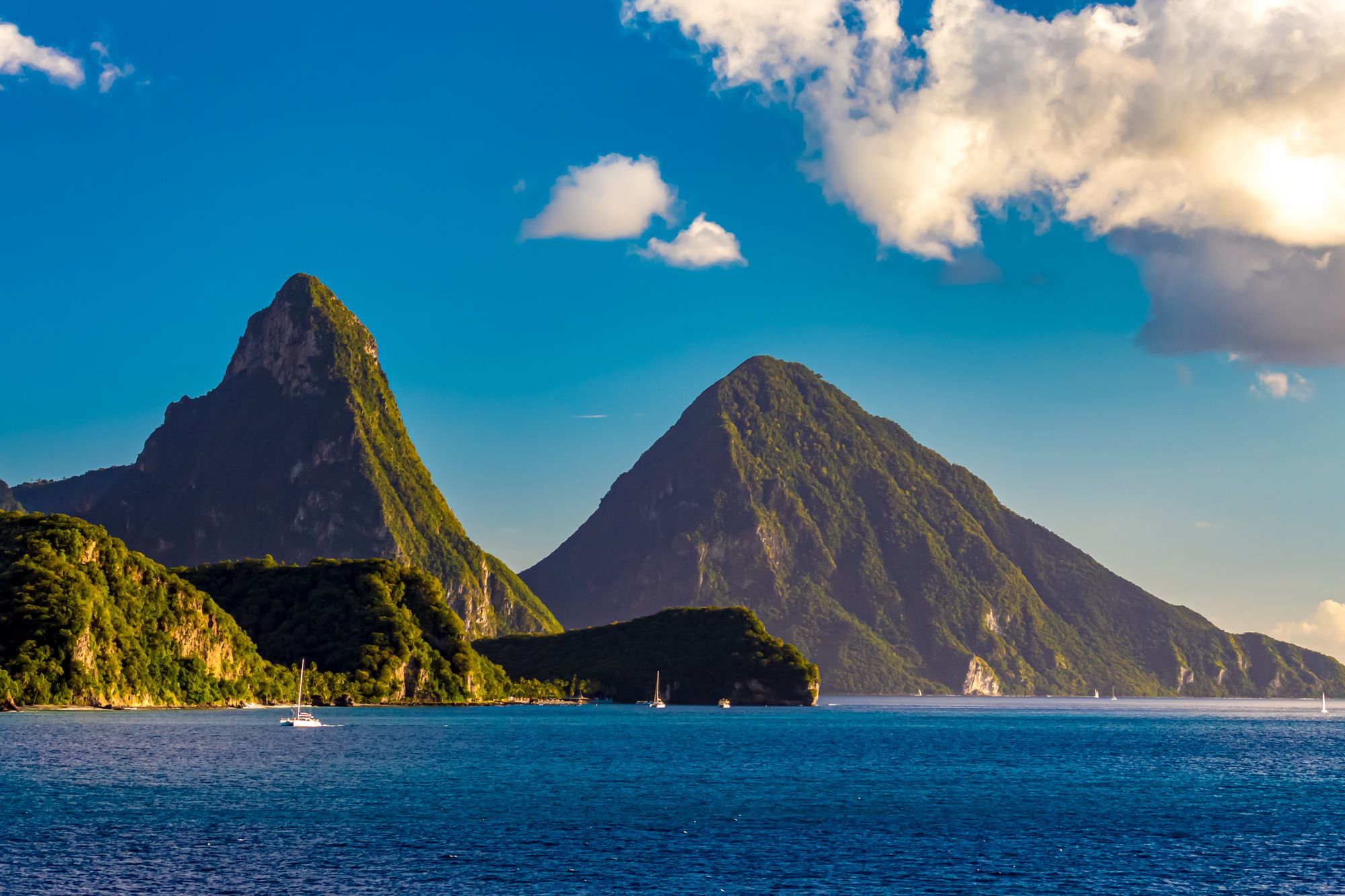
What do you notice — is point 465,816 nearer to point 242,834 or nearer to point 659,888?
point 242,834

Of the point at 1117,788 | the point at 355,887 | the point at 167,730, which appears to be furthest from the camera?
the point at 167,730

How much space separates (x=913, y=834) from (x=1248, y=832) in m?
21.5

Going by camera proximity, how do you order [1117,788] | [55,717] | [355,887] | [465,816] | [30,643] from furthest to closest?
[30,643]
[55,717]
[1117,788]
[465,816]
[355,887]

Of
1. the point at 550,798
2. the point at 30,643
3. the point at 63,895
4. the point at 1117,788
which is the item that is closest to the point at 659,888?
the point at 63,895

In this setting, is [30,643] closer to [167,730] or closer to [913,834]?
[167,730]

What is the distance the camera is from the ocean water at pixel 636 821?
→ 2454 inches

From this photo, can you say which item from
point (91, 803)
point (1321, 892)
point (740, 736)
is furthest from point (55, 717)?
point (1321, 892)

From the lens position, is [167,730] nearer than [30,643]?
Yes

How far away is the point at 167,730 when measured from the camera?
162 meters

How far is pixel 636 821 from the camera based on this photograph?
274 feet

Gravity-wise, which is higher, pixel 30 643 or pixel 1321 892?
pixel 30 643

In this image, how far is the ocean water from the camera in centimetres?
6234

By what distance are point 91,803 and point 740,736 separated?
11573 cm

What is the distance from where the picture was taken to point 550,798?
96.8m
